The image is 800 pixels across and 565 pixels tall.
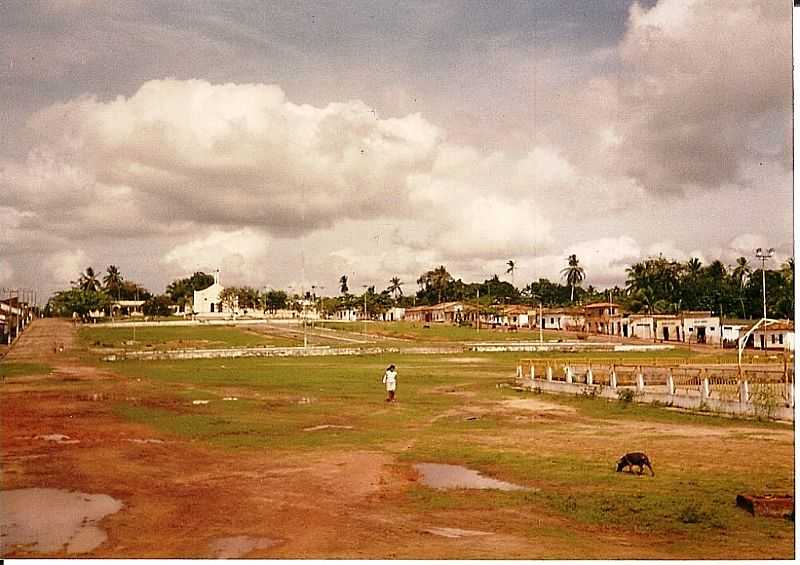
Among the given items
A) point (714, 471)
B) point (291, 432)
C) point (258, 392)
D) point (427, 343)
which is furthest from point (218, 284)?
point (714, 471)

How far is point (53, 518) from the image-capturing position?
1072 centimetres

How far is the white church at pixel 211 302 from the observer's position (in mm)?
80250

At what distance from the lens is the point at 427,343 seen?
158ft

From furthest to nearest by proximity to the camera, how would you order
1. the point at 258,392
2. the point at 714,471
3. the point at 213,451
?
the point at 258,392 < the point at 213,451 < the point at 714,471

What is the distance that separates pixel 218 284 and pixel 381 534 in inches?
2962

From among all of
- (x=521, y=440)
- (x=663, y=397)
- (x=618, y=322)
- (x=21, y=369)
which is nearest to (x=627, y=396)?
(x=663, y=397)

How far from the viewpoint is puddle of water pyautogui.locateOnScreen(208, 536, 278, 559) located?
9.22m

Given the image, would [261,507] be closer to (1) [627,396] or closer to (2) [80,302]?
(1) [627,396]

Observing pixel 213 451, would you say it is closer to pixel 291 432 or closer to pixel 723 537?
pixel 291 432

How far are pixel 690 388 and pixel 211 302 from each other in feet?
222

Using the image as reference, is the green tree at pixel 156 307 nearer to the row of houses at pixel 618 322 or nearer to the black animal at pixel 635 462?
the row of houses at pixel 618 322

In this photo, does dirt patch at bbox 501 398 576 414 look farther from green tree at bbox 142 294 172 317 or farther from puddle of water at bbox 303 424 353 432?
green tree at bbox 142 294 172 317

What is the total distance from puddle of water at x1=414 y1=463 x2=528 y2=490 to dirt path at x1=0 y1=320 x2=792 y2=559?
26 cm

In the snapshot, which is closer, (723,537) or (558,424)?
(723,537)
